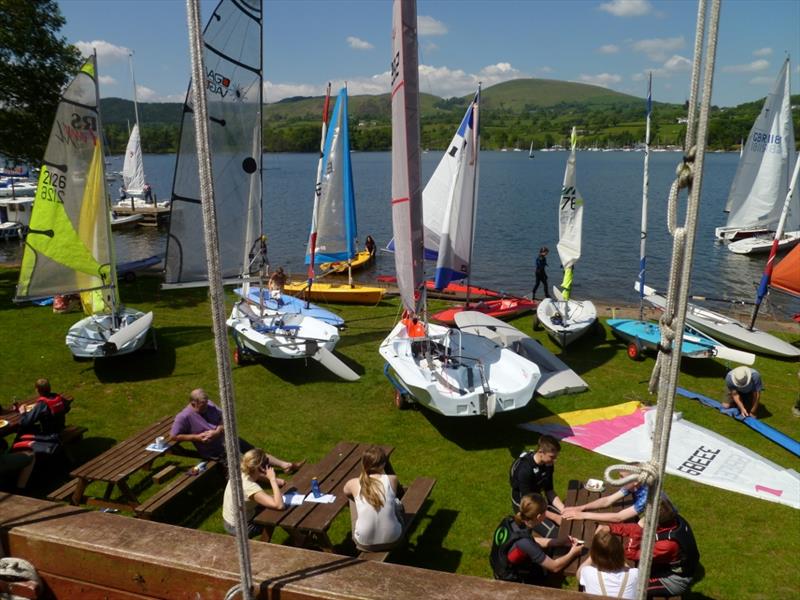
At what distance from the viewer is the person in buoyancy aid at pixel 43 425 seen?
24.9 ft

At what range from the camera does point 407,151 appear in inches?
368

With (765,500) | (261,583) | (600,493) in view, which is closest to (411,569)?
(261,583)

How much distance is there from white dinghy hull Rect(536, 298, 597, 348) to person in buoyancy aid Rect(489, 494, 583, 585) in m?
8.89

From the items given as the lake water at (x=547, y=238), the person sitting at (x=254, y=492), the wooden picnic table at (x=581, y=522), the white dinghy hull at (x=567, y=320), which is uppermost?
the person sitting at (x=254, y=492)

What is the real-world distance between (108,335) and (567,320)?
397 inches

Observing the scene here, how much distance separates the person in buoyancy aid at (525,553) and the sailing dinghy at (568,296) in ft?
29.4

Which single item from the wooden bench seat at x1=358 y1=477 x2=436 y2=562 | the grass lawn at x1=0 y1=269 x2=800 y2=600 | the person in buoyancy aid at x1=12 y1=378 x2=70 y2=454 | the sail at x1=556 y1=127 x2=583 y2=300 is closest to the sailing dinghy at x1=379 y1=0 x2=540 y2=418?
the grass lawn at x1=0 y1=269 x2=800 y2=600

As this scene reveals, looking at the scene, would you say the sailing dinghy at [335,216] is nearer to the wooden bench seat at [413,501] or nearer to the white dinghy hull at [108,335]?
the white dinghy hull at [108,335]

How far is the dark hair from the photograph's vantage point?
4410mm

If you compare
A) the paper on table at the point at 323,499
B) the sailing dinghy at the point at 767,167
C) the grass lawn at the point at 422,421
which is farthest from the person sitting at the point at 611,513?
the sailing dinghy at the point at 767,167

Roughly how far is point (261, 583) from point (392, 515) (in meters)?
2.48

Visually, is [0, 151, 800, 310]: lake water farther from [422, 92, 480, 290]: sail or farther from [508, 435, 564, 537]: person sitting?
[508, 435, 564, 537]: person sitting

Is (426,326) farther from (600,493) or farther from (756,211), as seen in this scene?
(756,211)

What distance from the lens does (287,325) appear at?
1255 cm
